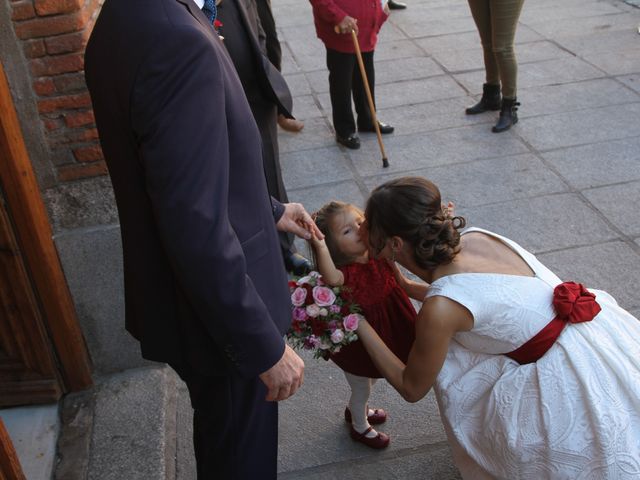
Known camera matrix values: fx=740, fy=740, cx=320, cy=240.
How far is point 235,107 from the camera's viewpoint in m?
1.87

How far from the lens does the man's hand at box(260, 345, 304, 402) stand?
1960mm

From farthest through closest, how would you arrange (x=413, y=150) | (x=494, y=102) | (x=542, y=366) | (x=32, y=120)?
(x=494, y=102) → (x=413, y=150) → (x=32, y=120) → (x=542, y=366)

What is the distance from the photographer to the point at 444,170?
540 centimetres

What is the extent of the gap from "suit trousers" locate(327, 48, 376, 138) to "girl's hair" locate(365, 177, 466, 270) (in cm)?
333

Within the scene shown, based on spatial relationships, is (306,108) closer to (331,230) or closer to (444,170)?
(444,170)

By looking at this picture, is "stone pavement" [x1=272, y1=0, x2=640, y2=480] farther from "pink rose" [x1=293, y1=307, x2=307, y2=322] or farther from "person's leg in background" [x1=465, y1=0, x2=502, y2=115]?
"pink rose" [x1=293, y1=307, x2=307, y2=322]

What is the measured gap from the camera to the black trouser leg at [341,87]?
18.3ft

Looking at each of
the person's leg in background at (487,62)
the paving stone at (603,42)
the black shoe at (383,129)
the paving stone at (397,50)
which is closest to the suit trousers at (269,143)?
the black shoe at (383,129)

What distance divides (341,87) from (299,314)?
3374 mm

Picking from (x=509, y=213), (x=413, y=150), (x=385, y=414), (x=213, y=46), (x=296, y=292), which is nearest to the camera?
(x=213, y=46)

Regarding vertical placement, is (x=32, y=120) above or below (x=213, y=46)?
below

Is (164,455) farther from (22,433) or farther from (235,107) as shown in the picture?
(235,107)

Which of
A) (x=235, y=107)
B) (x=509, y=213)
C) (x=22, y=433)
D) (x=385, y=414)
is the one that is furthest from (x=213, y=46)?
(x=509, y=213)

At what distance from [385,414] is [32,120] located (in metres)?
1.97
